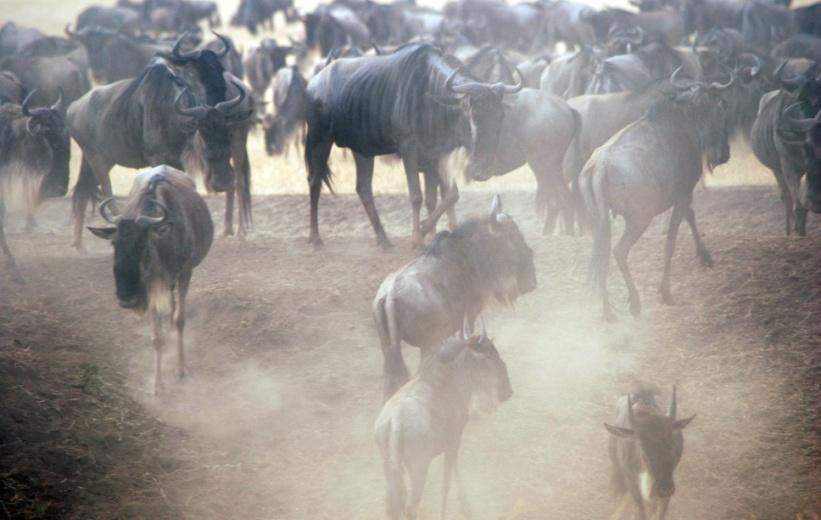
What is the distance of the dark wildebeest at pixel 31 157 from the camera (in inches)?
432

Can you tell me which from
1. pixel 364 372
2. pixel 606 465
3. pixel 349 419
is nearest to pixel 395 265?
pixel 364 372

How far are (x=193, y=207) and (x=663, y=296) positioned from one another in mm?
3995

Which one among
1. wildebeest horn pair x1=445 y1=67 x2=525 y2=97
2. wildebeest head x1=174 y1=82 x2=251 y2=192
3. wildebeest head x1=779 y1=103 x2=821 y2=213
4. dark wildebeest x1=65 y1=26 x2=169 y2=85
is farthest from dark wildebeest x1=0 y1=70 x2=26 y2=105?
wildebeest head x1=779 y1=103 x2=821 y2=213

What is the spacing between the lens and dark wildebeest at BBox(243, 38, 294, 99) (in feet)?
Result: 80.6

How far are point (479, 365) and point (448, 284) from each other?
0.88 meters

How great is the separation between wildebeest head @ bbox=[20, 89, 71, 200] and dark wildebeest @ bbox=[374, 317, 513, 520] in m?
6.42

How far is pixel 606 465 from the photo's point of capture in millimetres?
6641

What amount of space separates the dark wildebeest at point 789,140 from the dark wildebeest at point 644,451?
5.44 metres

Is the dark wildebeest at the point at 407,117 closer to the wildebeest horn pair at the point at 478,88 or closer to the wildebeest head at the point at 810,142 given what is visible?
the wildebeest horn pair at the point at 478,88

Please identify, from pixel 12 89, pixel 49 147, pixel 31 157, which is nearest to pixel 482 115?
pixel 49 147

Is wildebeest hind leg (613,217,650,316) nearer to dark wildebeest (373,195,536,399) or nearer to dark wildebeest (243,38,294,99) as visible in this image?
dark wildebeest (373,195,536,399)

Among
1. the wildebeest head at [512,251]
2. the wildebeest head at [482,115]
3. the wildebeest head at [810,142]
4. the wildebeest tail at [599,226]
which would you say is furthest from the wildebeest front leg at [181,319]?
the wildebeest head at [810,142]

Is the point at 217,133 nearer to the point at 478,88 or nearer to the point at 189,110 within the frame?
the point at 189,110

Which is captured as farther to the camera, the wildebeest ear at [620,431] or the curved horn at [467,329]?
the curved horn at [467,329]
